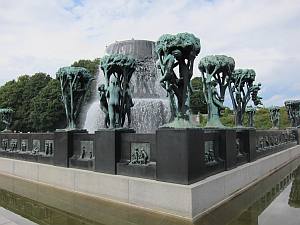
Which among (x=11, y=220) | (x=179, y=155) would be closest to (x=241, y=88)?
(x=179, y=155)

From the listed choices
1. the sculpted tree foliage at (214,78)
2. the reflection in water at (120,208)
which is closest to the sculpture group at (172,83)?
the sculpted tree foliage at (214,78)

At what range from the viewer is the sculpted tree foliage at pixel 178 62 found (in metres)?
6.71

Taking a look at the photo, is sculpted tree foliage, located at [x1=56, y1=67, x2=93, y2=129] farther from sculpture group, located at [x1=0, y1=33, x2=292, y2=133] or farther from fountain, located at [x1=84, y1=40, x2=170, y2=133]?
fountain, located at [x1=84, y1=40, x2=170, y2=133]

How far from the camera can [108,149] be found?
780cm

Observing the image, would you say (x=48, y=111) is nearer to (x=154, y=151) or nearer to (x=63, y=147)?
→ (x=63, y=147)

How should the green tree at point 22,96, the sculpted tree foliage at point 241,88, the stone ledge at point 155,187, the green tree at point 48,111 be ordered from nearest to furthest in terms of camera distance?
the stone ledge at point 155,187 < the sculpted tree foliage at point 241,88 < the green tree at point 48,111 < the green tree at point 22,96

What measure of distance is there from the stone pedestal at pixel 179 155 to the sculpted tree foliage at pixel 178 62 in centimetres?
56

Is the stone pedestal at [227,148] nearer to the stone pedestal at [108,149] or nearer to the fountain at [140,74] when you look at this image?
the stone pedestal at [108,149]

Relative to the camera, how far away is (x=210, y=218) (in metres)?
5.86

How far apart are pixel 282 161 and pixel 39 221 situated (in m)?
12.4

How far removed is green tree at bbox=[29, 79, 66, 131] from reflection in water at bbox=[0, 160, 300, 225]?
32.0 m

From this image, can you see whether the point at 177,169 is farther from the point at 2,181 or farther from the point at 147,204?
the point at 2,181

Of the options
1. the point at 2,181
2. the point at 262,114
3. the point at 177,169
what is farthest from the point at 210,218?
the point at 262,114

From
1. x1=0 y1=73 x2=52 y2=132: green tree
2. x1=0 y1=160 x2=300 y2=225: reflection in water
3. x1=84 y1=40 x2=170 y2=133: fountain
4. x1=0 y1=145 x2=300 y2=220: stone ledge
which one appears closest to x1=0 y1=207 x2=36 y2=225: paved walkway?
x1=0 y1=160 x2=300 y2=225: reflection in water
